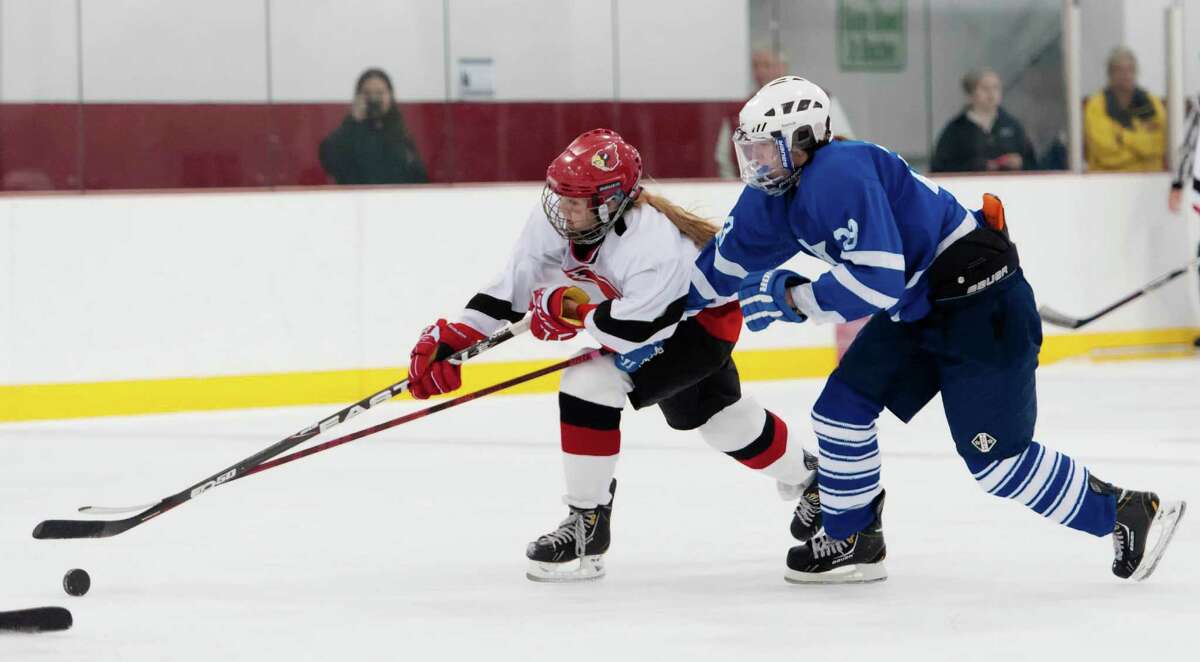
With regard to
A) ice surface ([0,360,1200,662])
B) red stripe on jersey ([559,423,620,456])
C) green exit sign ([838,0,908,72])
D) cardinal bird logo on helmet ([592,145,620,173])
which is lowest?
ice surface ([0,360,1200,662])

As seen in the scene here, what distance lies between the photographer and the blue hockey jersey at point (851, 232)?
105 inches

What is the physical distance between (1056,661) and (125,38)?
4.89 metres

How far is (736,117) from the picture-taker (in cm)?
723

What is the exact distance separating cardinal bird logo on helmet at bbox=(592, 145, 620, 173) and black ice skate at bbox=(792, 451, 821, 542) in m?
0.73

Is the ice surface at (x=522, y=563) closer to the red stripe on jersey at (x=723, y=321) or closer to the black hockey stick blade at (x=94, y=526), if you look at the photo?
the black hockey stick blade at (x=94, y=526)

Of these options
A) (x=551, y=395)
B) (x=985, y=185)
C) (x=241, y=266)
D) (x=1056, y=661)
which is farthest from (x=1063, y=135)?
(x=1056, y=661)

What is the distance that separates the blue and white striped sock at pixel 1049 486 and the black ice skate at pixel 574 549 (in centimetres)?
69

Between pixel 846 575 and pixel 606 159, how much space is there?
848 millimetres

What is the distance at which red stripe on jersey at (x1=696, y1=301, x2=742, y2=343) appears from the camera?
313 centimetres

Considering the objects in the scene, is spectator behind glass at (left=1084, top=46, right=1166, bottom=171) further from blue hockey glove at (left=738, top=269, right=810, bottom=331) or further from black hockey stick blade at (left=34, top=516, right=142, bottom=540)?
black hockey stick blade at (left=34, top=516, right=142, bottom=540)

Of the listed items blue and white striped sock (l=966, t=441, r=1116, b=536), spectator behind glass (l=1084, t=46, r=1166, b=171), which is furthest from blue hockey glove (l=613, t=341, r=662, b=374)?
spectator behind glass (l=1084, t=46, r=1166, b=171)

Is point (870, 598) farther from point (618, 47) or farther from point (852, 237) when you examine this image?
point (618, 47)

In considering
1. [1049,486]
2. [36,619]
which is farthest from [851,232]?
[36,619]

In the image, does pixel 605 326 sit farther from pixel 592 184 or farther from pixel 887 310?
pixel 887 310
